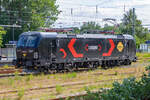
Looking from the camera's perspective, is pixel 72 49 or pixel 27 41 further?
pixel 72 49

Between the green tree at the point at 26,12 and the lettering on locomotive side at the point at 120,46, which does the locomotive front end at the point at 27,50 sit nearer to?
the lettering on locomotive side at the point at 120,46

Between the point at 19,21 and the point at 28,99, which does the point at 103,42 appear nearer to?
the point at 28,99

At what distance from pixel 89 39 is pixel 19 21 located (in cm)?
3367

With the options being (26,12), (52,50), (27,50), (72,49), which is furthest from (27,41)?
(26,12)

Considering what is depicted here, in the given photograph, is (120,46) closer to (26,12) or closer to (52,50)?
(52,50)

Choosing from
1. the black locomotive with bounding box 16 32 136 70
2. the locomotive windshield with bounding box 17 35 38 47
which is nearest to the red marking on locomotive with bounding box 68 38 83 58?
the black locomotive with bounding box 16 32 136 70

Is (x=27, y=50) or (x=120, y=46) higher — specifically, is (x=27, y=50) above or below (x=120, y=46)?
above

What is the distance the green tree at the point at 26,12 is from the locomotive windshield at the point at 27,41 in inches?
1226

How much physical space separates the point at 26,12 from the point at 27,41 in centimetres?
3339

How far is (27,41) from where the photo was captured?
17547 mm

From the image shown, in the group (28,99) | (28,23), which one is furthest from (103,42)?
(28,23)

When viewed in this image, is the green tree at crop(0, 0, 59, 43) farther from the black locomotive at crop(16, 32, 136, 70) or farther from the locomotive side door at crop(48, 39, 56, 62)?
the locomotive side door at crop(48, 39, 56, 62)

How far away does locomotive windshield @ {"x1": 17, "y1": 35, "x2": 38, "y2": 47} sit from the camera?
17.0 meters

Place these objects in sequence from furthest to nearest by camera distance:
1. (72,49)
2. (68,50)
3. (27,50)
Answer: (72,49)
(68,50)
(27,50)
